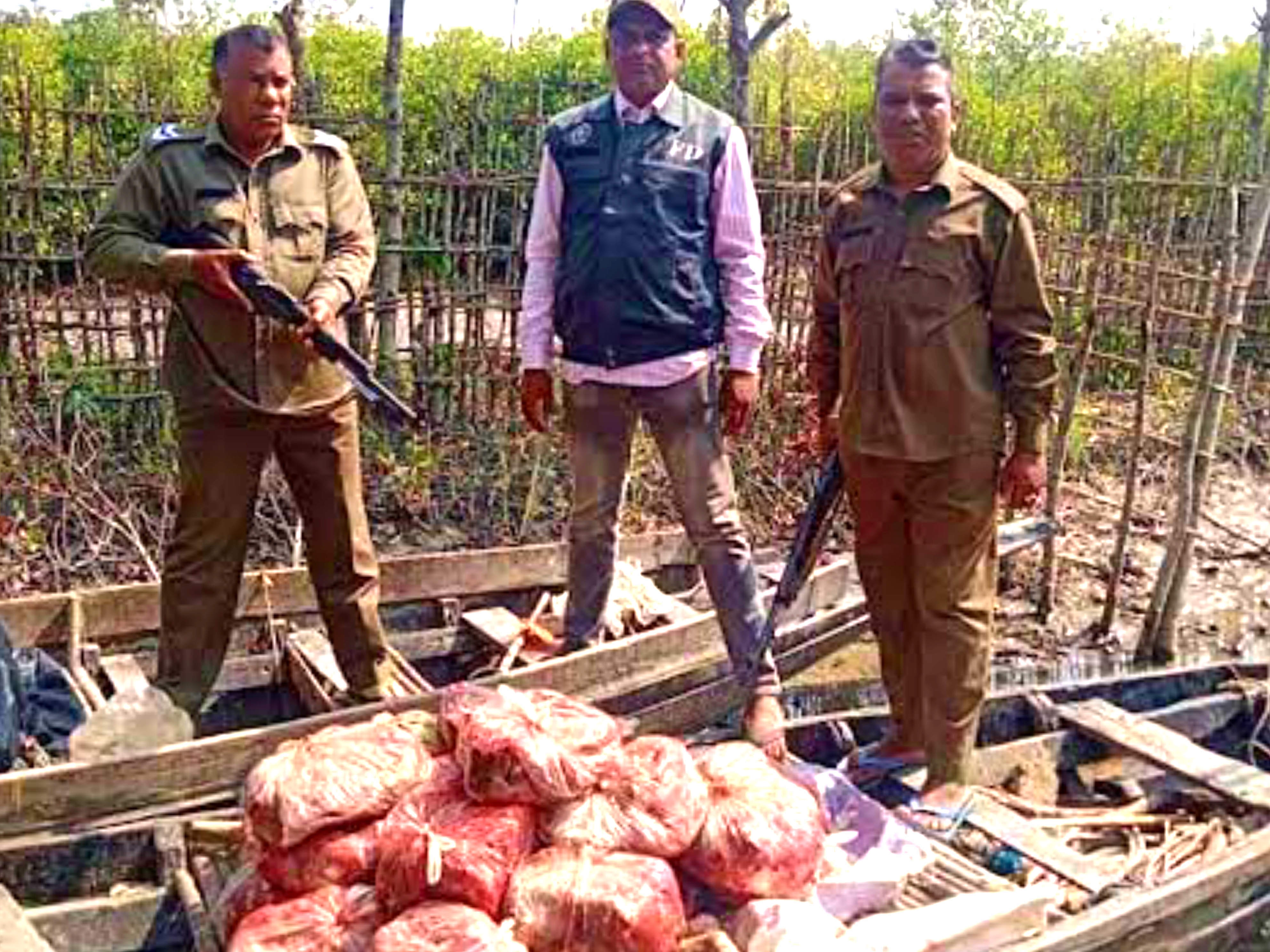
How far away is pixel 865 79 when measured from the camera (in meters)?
20.5

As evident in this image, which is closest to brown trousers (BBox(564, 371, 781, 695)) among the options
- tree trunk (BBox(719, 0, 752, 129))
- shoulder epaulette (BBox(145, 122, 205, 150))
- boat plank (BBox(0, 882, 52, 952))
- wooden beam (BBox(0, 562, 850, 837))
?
wooden beam (BBox(0, 562, 850, 837))

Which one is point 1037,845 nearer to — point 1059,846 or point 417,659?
point 1059,846

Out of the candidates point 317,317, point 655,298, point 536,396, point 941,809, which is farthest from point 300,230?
point 941,809

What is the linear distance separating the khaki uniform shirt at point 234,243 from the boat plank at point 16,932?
1684 mm

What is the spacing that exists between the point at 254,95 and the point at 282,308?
0.60 meters

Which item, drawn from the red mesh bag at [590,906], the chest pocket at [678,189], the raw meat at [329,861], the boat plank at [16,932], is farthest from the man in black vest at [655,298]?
the boat plank at [16,932]

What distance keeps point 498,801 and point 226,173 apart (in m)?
2.18

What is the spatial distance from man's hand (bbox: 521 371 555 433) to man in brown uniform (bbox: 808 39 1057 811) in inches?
36.3

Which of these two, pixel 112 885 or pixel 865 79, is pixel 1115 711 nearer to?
pixel 112 885

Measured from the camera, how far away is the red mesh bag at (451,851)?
3059mm

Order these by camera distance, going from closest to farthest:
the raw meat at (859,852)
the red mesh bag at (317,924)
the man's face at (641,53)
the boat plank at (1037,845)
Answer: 1. the red mesh bag at (317,924)
2. the raw meat at (859,852)
3. the boat plank at (1037,845)
4. the man's face at (641,53)

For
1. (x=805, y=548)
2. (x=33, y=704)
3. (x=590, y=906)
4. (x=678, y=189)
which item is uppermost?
(x=678, y=189)

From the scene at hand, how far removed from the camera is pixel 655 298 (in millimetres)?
4633

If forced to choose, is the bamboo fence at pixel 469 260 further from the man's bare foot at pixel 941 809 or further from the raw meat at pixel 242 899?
the raw meat at pixel 242 899
